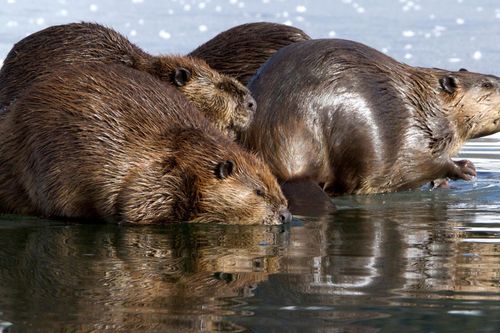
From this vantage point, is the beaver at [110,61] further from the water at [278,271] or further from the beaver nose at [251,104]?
the water at [278,271]

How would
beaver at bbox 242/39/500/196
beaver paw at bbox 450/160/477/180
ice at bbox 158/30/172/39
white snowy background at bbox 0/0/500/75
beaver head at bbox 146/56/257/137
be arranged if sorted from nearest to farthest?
beaver at bbox 242/39/500/196 → beaver head at bbox 146/56/257/137 → beaver paw at bbox 450/160/477/180 → white snowy background at bbox 0/0/500/75 → ice at bbox 158/30/172/39

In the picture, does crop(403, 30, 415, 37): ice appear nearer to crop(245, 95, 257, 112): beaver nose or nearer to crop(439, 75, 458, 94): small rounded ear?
crop(439, 75, 458, 94): small rounded ear

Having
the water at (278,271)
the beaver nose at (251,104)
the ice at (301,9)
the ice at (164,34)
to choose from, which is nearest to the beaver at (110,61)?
the beaver nose at (251,104)

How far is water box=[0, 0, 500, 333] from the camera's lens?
2.61 meters

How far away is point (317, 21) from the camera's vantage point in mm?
12359

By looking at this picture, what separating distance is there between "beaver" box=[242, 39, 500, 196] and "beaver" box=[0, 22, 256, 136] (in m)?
0.19

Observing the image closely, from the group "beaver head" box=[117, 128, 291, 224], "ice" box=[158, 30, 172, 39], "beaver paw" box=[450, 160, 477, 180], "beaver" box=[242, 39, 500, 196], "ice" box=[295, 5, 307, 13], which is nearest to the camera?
"beaver head" box=[117, 128, 291, 224]

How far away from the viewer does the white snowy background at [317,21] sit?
10555mm

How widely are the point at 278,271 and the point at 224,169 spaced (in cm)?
127

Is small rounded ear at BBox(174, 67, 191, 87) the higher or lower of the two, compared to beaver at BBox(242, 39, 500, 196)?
higher

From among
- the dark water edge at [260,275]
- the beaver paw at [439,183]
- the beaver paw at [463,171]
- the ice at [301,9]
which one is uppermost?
the ice at [301,9]

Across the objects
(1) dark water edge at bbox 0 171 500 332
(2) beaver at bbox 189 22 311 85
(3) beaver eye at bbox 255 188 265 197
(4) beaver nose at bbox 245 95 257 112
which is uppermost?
(2) beaver at bbox 189 22 311 85

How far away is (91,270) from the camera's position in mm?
3312

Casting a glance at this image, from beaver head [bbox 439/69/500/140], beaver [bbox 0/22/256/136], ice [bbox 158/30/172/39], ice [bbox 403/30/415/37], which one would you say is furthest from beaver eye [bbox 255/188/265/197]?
ice [bbox 403/30/415/37]
